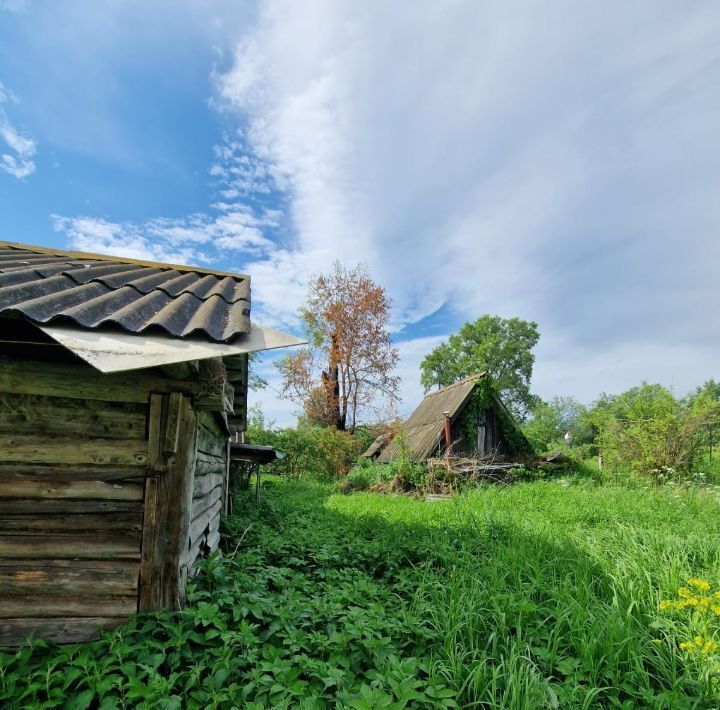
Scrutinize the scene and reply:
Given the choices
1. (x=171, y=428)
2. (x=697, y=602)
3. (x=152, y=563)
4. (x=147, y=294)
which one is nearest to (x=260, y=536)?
(x=152, y=563)

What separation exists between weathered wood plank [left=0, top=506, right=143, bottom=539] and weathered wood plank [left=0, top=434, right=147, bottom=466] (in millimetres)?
368

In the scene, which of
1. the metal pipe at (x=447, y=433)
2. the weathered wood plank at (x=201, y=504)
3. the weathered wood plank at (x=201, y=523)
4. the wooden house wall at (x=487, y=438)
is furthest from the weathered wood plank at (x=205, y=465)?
the wooden house wall at (x=487, y=438)

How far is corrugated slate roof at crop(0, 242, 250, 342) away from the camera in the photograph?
8.46ft

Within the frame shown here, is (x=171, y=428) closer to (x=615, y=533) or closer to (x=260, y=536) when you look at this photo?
(x=260, y=536)

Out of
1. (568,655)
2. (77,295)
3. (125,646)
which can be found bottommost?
(568,655)

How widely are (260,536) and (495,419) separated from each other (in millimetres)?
11594

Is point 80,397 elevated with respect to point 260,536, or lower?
elevated

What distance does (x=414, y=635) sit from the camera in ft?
10.9

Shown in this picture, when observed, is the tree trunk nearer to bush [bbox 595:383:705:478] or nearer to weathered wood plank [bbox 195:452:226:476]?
bush [bbox 595:383:705:478]

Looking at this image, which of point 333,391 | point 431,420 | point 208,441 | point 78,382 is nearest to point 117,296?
point 78,382

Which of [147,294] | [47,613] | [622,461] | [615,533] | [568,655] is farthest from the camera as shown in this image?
[622,461]

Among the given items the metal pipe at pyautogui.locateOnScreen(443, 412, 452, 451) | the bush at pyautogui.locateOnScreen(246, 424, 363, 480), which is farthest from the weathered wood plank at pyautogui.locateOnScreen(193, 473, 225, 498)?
the bush at pyautogui.locateOnScreen(246, 424, 363, 480)

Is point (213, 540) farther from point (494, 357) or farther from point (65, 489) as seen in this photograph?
point (494, 357)

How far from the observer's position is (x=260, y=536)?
228 inches
